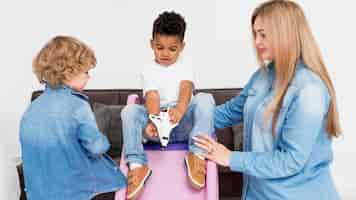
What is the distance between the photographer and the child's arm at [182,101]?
215 centimetres

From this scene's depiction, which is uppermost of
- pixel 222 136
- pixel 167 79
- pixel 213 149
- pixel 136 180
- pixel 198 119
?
pixel 167 79

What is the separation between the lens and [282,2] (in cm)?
192

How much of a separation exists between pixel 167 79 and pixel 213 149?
44 cm

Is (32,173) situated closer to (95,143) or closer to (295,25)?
(95,143)

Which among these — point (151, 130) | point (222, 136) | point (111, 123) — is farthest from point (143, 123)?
point (222, 136)

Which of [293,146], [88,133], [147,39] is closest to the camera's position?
[293,146]

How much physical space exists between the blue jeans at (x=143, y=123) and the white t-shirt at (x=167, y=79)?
0.11 meters

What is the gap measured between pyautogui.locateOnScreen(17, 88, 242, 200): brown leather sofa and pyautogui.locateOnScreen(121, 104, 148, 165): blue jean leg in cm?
111

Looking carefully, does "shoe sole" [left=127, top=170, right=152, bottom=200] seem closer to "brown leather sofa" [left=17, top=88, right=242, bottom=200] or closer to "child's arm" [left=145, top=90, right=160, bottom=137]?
"child's arm" [left=145, top=90, right=160, bottom=137]

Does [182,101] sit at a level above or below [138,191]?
above

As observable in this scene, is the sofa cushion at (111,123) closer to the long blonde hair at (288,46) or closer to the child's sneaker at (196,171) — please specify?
the child's sneaker at (196,171)

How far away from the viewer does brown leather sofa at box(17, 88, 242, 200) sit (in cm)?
324

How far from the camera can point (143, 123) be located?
221 cm

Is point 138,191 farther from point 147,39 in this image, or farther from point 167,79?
point 147,39
